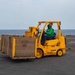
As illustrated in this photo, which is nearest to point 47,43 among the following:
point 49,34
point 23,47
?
point 49,34

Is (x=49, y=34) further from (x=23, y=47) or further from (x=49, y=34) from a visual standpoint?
(x=23, y=47)

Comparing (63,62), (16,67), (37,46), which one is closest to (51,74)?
(16,67)

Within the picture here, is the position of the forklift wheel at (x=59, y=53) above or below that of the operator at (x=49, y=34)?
below

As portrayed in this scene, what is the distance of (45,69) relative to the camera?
1538cm

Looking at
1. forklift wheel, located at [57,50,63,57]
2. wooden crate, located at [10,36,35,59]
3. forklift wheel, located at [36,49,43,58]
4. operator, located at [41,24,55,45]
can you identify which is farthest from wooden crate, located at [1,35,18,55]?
forklift wheel, located at [57,50,63,57]

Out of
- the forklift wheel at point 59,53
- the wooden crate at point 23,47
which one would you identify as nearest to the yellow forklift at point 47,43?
the forklift wheel at point 59,53

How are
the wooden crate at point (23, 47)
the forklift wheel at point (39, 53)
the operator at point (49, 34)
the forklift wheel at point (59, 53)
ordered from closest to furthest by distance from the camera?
the wooden crate at point (23, 47)
the forklift wheel at point (39, 53)
the operator at point (49, 34)
the forklift wheel at point (59, 53)

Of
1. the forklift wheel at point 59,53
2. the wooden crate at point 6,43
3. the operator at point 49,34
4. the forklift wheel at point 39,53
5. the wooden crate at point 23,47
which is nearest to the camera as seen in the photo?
the wooden crate at point 23,47

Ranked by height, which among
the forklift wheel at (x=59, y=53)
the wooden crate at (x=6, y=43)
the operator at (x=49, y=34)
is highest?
the operator at (x=49, y=34)

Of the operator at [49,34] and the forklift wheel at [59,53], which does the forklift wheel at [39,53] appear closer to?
the operator at [49,34]

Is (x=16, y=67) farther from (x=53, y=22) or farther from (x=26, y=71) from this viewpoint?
(x=53, y=22)

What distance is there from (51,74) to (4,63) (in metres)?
3.92

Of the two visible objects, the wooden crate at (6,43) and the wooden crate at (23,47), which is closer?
the wooden crate at (23,47)

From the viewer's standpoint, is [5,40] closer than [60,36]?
Yes
